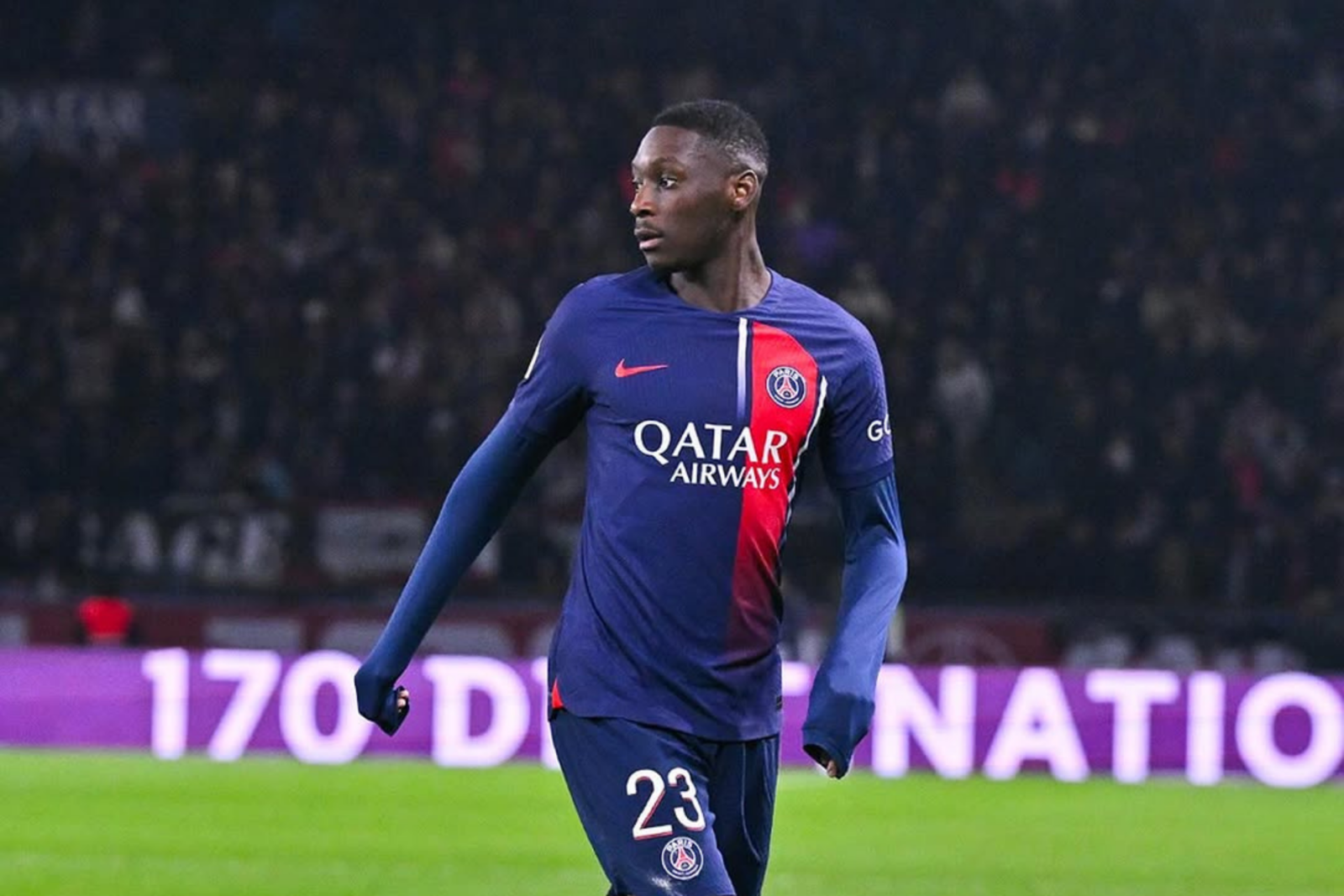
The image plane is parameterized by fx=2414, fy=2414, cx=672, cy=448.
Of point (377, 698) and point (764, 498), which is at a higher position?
point (764, 498)

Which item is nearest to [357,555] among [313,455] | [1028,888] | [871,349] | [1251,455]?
[313,455]

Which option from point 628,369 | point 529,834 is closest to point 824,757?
point 628,369

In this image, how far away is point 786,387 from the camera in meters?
3.81

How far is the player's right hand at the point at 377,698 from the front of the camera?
3711 mm

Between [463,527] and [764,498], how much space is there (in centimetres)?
48

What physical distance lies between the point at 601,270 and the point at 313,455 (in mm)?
2986

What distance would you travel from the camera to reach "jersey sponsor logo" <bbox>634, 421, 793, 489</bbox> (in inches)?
148

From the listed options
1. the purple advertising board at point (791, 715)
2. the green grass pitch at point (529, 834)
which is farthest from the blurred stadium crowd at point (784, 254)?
the green grass pitch at point (529, 834)

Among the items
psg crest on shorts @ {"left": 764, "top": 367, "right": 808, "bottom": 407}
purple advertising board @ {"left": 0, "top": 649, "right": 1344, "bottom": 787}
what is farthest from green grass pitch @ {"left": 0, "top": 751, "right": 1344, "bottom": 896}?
psg crest on shorts @ {"left": 764, "top": 367, "right": 808, "bottom": 407}

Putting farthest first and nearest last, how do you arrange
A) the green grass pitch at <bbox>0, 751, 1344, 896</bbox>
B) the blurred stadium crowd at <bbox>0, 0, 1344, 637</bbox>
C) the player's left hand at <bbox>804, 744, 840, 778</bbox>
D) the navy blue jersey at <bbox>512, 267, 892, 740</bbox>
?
the blurred stadium crowd at <bbox>0, 0, 1344, 637</bbox> → the green grass pitch at <bbox>0, 751, 1344, 896</bbox> → the navy blue jersey at <bbox>512, 267, 892, 740</bbox> → the player's left hand at <bbox>804, 744, 840, 778</bbox>

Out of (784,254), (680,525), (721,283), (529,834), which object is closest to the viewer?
(680,525)

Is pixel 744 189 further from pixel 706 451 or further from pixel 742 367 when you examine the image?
pixel 706 451

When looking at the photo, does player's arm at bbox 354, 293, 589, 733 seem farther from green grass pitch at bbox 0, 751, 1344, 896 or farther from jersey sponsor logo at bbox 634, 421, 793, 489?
green grass pitch at bbox 0, 751, 1344, 896

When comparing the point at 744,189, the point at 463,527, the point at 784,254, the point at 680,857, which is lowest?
the point at 784,254
